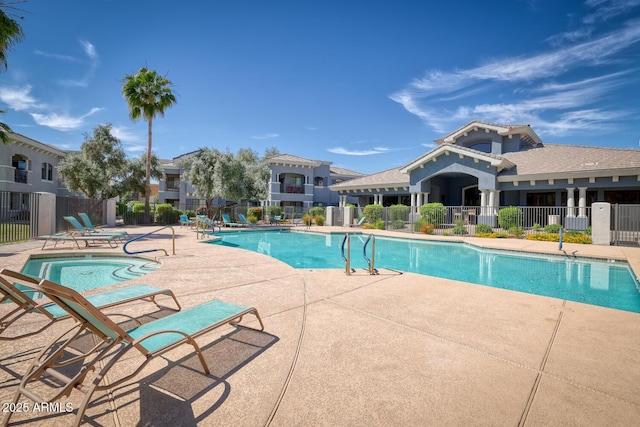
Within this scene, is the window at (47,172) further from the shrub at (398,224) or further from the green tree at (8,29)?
the shrub at (398,224)

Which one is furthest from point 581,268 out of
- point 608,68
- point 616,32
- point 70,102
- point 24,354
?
point 70,102

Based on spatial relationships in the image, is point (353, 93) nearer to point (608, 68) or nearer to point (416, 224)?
point (416, 224)

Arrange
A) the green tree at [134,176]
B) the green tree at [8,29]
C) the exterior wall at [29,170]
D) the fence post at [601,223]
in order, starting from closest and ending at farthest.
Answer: the green tree at [8,29] → the fence post at [601,223] → the exterior wall at [29,170] → the green tree at [134,176]

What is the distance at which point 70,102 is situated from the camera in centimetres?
2244

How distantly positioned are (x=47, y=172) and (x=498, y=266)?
136ft

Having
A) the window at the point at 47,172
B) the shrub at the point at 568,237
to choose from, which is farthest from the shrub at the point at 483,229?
the window at the point at 47,172

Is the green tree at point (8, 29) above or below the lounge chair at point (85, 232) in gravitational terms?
above

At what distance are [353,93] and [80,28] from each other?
64.8 feet

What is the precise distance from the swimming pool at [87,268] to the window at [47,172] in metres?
29.5

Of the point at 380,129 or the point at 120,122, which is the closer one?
the point at 120,122

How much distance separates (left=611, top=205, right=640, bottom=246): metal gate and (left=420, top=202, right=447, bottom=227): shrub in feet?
29.4

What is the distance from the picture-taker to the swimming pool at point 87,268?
7339mm

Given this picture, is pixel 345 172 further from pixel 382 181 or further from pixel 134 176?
pixel 134 176

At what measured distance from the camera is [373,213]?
2523 cm
